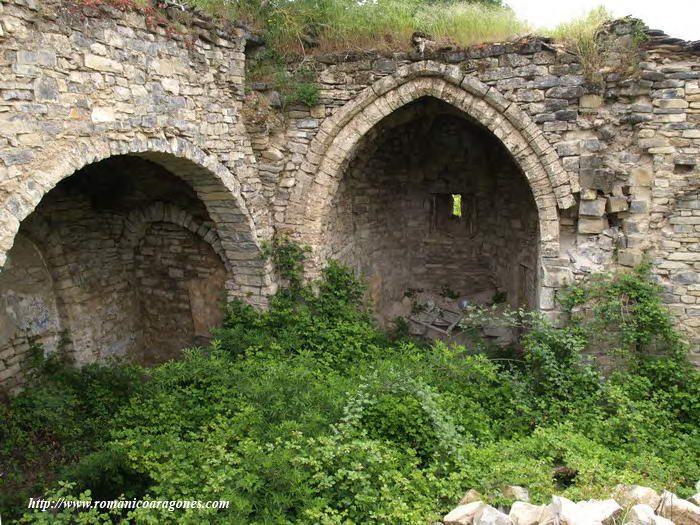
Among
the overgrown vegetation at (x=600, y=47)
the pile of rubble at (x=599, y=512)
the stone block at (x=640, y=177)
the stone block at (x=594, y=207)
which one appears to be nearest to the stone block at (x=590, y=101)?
the overgrown vegetation at (x=600, y=47)

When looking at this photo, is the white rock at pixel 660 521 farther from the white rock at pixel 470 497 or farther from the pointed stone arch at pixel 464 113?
the pointed stone arch at pixel 464 113

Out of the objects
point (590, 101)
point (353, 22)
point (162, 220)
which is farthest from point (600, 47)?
point (162, 220)

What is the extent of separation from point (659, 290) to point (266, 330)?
4.50m

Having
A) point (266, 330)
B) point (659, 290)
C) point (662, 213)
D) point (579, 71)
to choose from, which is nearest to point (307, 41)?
point (579, 71)

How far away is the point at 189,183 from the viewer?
234 inches

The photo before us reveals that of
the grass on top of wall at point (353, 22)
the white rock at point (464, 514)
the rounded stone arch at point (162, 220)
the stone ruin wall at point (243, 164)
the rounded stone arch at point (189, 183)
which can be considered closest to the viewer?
the white rock at point (464, 514)

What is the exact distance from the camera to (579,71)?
559 cm

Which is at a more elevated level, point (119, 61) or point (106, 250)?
point (119, 61)

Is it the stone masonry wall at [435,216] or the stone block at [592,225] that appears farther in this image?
the stone masonry wall at [435,216]

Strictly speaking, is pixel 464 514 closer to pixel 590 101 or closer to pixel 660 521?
pixel 660 521

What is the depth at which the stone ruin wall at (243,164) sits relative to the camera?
440cm

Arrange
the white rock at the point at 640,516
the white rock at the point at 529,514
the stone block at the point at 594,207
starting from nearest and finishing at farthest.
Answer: the white rock at the point at 640,516 → the white rock at the point at 529,514 → the stone block at the point at 594,207

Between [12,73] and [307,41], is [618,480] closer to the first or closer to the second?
[12,73]

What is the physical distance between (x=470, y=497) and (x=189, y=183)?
4378 mm
